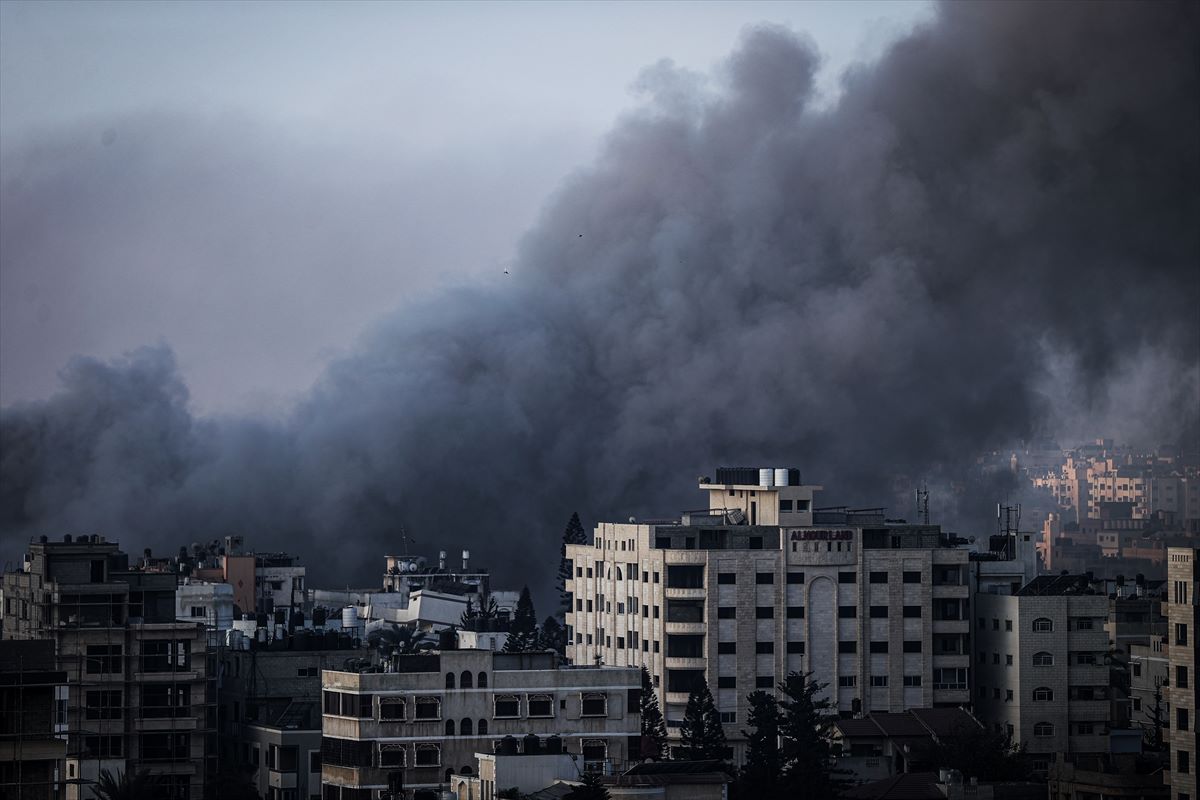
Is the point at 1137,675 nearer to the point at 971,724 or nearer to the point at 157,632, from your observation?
the point at 971,724

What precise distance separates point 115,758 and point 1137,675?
920 inches

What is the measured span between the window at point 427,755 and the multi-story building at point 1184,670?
1191 cm

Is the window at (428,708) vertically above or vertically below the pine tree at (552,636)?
below

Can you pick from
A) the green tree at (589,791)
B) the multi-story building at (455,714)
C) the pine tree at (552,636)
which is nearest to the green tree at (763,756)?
the multi-story building at (455,714)

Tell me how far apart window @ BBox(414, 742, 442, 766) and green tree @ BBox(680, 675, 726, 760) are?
16.8ft

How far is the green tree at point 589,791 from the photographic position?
4122 cm

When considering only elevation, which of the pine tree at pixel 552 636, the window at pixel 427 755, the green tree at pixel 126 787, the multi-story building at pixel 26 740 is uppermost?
the pine tree at pixel 552 636

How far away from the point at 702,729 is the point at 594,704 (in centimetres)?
475

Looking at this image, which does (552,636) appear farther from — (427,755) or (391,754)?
(391,754)

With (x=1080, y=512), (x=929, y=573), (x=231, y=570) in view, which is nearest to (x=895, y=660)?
(x=929, y=573)

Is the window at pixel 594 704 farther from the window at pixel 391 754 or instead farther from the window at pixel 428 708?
the window at pixel 391 754

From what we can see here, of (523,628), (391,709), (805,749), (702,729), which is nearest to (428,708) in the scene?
(391,709)

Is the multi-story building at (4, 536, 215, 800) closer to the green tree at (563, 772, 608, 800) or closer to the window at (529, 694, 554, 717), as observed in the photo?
the window at (529, 694, 554, 717)

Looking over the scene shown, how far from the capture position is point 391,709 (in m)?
48.0
